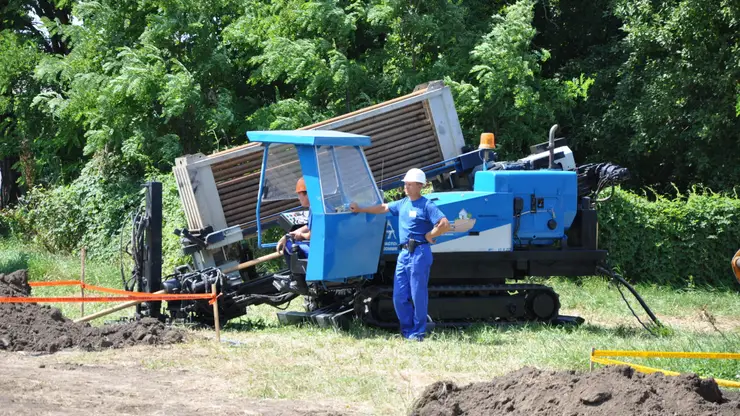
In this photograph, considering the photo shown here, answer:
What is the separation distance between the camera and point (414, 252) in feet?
34.4

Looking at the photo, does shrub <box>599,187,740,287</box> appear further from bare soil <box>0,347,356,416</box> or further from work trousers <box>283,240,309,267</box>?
bare soil <box>0,347,356,416</box>

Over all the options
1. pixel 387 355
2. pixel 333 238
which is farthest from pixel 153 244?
pixel 387 355

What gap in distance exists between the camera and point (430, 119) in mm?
12930

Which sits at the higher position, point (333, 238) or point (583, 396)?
point (333, 238)

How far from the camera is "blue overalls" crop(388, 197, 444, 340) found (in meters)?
10.4

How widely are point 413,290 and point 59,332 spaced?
3902mm

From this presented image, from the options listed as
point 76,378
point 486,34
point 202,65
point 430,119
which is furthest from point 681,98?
point 76,378

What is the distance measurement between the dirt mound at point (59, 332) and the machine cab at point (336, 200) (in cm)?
176

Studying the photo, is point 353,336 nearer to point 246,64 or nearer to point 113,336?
point 113,336

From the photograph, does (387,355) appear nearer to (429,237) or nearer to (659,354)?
(429,237)

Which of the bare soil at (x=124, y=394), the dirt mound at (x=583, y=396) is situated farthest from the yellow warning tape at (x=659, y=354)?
the bare soil at (x=124, y=394)

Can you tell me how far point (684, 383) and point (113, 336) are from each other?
628 cm

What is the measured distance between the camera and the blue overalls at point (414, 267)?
10.4 m

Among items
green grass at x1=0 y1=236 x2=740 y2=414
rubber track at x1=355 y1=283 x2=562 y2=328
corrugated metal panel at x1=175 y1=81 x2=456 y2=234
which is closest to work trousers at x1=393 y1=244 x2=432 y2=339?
green grass at x1=0 y1=236 x2=740 y2=414
